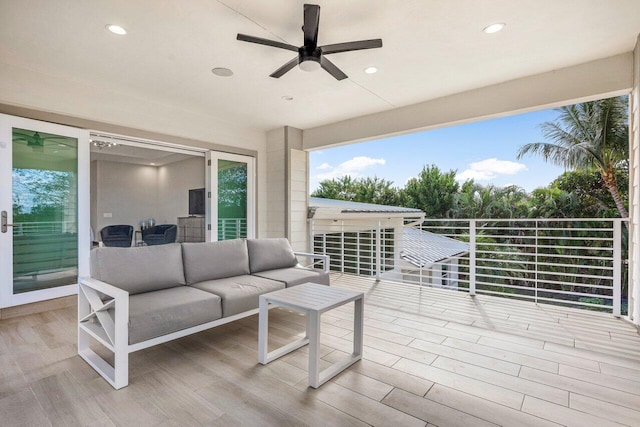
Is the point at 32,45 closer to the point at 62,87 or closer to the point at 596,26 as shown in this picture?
the point at 62,87

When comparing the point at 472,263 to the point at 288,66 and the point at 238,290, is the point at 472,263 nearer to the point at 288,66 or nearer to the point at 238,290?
the point at 238,290

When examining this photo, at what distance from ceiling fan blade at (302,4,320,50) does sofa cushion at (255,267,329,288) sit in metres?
2.18

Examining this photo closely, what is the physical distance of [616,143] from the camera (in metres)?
7.90

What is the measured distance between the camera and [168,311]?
2324 millimetres

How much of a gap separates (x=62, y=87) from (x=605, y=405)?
223 inches

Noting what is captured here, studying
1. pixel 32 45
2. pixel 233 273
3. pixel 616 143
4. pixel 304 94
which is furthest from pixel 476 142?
pixel 32 45

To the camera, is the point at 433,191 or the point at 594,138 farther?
the point at 433,191

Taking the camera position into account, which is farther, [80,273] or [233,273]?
[80,273]

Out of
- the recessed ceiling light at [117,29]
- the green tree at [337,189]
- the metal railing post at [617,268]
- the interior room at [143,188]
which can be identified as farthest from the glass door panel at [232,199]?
the green tree at [337,189]

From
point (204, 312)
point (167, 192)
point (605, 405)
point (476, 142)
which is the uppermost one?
point (476, 142)

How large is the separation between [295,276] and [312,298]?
1076 mm

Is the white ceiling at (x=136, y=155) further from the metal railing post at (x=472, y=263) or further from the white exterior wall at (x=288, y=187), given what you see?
the metal railing post at (x=472, y=263)

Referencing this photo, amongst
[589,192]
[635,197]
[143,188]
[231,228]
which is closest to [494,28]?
[635,197]

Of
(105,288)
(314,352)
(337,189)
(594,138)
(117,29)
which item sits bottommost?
(314,352)
